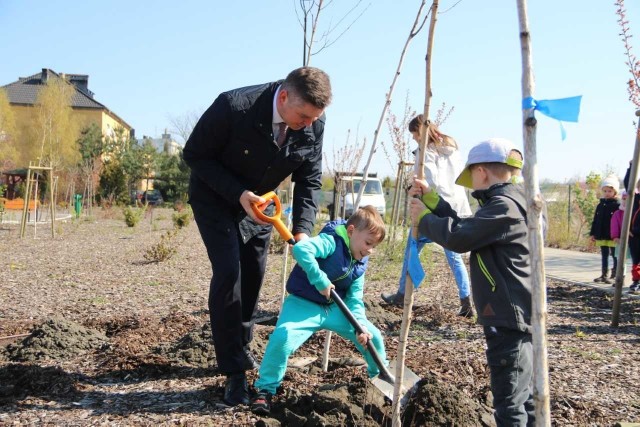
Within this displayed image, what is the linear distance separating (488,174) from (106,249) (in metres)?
10.6

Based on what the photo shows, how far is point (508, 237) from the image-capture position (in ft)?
8.25

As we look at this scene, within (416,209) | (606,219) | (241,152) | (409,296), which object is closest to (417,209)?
(416,209)

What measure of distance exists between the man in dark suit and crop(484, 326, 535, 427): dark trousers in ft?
4.06

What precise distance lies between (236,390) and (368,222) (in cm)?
111

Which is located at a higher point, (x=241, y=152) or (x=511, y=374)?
(x=241, y=152)

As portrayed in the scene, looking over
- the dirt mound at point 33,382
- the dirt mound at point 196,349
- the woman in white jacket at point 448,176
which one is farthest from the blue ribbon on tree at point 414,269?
the woman in white jacket at point 448,176

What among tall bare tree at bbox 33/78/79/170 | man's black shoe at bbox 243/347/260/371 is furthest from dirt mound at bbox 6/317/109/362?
tall bare tree at bbox 33/78/79/170

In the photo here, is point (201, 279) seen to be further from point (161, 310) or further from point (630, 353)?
point (630, 353)

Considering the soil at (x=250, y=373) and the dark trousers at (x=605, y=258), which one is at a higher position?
the dark trousers at (x=605, y=258)

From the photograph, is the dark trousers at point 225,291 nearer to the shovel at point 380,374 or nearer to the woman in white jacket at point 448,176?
the shovel at point 380,374

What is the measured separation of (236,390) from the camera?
310cm

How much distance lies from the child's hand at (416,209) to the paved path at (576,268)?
18.5 feet

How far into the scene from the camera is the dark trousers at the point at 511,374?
2471 mm

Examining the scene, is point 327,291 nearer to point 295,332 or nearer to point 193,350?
point 295,332
